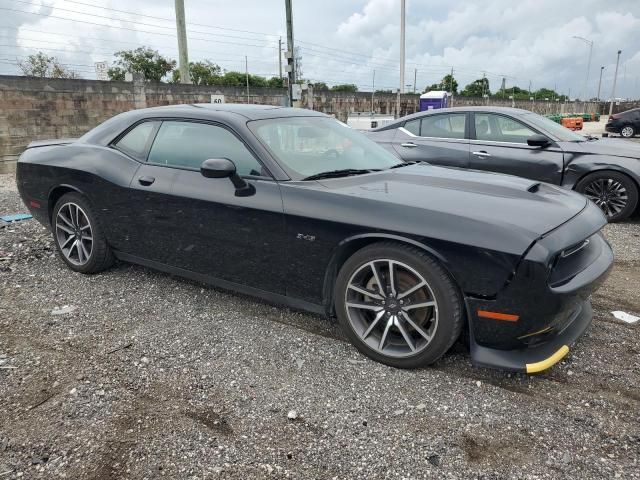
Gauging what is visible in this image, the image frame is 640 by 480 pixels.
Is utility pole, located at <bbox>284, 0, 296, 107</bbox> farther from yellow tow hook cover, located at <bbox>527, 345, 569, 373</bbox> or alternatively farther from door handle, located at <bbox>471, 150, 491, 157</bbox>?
yellow tow hook cover, located at <bbox>527, 345, 569, 373</bbox>

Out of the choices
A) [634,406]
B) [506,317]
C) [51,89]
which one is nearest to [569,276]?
[506,317]

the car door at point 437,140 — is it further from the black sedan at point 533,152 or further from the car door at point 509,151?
the car door at point 509,151

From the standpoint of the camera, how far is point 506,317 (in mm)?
2475

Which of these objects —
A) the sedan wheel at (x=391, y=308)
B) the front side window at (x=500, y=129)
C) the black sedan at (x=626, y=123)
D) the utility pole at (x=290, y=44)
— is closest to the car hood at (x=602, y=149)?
the front side window at (x=500, y=129)

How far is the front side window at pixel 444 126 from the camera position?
680 cm

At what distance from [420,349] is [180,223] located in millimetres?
1925

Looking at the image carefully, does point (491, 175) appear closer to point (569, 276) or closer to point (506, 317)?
point (569, 276)

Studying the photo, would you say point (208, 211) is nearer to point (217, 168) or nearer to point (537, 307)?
point (217, 168)

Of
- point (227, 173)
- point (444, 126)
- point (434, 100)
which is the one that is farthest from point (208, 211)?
point (434, 100)

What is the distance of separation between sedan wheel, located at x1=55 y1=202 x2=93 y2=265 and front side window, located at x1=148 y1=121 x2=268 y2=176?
96 centimetres

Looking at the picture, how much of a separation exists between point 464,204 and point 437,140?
434 centimetres

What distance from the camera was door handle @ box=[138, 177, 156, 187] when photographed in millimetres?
3691

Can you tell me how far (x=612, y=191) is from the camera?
6.31 meters

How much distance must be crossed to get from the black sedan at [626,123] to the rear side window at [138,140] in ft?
86.5
